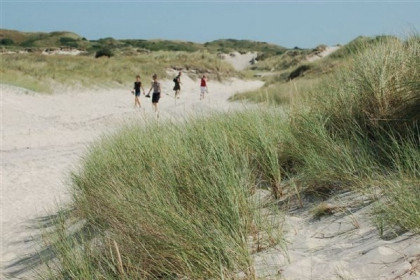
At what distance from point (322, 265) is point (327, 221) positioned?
28.4 inches

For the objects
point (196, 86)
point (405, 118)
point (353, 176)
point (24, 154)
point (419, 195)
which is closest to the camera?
point (419, 195)

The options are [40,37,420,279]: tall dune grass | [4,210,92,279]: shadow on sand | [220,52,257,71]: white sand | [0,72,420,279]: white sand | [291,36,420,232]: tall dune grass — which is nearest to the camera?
[0,72,420,279]: white sand

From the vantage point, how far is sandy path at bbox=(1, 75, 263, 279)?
5668 millimetres

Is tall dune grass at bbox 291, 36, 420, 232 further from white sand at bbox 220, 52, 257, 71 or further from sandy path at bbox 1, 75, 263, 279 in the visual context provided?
white sand at bbox 220, 52, 257, 71

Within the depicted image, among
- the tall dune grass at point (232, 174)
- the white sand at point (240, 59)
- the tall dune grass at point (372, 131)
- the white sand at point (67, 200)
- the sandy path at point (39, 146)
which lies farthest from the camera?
the white sand at point (240, 59)

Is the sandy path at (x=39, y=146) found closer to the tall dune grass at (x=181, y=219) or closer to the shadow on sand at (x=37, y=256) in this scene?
the shadow on sand at (x=37, y=256)

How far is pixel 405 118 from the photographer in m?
4.06

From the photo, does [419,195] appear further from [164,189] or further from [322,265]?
[164,189]

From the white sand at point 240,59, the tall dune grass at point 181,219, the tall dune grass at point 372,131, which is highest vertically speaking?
the white sand at point 240,59

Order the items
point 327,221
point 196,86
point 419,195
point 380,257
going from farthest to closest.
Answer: point 196,86
point 327,221
point 419,195
point 380,257

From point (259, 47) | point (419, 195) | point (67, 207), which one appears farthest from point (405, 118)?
point (259, 47)

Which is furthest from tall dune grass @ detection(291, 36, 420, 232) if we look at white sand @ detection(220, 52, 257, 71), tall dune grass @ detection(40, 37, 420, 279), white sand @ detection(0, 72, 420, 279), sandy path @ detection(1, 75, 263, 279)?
white sand @ detection(220, 52, 257, 71)

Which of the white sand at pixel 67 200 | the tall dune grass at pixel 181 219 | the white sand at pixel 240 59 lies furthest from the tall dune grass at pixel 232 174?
the white sand at pixel 240 59

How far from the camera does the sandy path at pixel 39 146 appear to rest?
567cm
